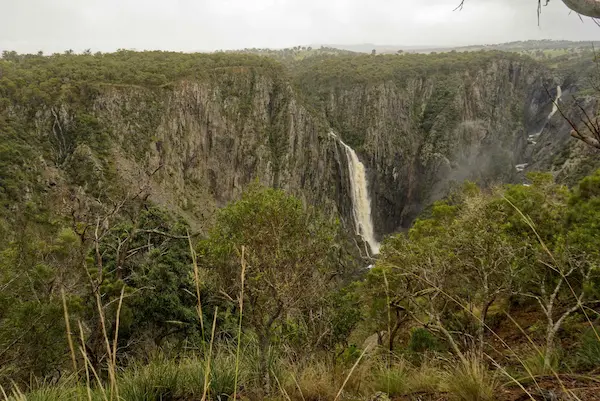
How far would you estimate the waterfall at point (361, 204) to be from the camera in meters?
58.0

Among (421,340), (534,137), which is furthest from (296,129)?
(534,137)

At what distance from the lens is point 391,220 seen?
66.8 meters

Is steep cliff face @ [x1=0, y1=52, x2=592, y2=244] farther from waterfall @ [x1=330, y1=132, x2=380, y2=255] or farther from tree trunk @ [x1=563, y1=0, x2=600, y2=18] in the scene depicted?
tree trunk @ [x1=563, y1=0, x2=600, y2=18]

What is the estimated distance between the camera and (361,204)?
58.4 m

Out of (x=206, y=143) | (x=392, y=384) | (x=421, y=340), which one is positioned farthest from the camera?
(x=206, y=143)

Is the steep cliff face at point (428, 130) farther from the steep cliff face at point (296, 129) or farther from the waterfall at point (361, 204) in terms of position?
the waterfall at point (361, 204)

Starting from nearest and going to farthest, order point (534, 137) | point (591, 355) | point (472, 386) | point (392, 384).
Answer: point (472, 386)
point (392, 384)
point (591, 355)
point (534, 137)

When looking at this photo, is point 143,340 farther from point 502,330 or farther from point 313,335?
point 502,330

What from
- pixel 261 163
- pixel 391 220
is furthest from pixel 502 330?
pixel 391 220

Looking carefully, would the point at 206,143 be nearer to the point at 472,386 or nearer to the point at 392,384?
the point at 392,384

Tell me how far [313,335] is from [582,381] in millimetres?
4348

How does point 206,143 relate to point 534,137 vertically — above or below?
above

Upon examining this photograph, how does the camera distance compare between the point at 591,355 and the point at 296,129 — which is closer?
the point at 591,355

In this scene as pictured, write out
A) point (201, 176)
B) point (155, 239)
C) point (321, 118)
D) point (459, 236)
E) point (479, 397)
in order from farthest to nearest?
point (321, 118)
point (201, 176)
point (155, 239)
point (459, 236)
point (479, 397)
